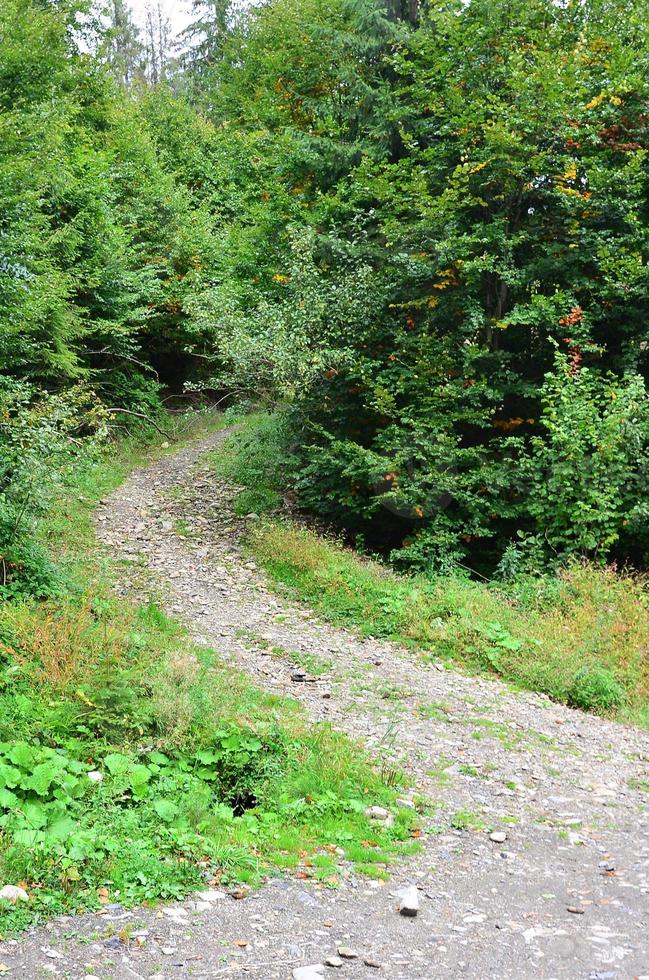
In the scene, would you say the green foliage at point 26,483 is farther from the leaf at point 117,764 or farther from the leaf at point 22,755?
the leaf at point 117,764

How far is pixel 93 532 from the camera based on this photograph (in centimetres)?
1246

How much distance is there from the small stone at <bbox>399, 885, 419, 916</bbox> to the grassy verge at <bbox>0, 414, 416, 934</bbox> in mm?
378

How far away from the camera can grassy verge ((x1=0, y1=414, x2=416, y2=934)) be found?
14.3 feet

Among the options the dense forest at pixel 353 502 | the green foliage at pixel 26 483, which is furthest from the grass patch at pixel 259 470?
the green foliage at pixel 26 483

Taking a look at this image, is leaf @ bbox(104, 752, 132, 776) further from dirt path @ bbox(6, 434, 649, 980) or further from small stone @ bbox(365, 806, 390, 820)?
small stone @ bbox(365, 806, 390, 820)

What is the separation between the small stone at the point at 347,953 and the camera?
389 cm

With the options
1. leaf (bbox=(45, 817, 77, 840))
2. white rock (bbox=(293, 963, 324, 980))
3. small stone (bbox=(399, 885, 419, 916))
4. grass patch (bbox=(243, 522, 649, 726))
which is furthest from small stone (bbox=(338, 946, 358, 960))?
grass patch (bbox=(243, 522, 649, 726))

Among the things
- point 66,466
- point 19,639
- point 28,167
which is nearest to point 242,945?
point 19,639

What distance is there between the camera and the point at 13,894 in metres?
3.97

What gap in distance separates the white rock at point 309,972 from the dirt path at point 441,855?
0.04m

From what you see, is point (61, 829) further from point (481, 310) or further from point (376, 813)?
point (481, 310)

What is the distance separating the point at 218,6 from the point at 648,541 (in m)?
41.9

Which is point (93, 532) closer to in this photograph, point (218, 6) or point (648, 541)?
point (648, 541)

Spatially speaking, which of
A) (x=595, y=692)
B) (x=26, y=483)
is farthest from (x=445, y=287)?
(x=26, y=483)
